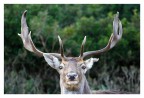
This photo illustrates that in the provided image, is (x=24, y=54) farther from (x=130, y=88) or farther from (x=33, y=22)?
(x=130, y=88)

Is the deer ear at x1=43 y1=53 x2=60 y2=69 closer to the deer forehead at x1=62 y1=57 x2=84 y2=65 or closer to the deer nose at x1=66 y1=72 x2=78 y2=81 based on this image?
the deer forehead at x1=62 y1=57 x2=84 y2=65

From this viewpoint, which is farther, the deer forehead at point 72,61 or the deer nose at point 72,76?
the deer forehead at point 72,61

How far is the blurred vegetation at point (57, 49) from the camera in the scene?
1326 centimetres

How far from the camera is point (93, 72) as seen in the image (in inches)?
545

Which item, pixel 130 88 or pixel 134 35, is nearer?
pixel 130 88

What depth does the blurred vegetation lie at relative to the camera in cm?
1326

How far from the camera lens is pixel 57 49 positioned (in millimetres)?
13688

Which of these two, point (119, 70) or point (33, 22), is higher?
point (33, 22)

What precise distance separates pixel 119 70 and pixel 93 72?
50cm

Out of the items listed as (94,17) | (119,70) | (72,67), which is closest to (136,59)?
(119,70)

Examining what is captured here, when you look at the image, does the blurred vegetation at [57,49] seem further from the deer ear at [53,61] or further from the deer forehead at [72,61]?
the deer forehead at [72,61]

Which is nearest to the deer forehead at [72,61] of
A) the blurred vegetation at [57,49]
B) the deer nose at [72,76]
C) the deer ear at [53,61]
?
the deer ear at [53,61]

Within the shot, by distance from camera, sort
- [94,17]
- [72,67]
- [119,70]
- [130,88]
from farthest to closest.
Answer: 1. [94,17]
2. [119,70]
3. [130,88]
4. [72,67]

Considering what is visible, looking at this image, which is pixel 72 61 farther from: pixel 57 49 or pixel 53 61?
pixel 57 49
